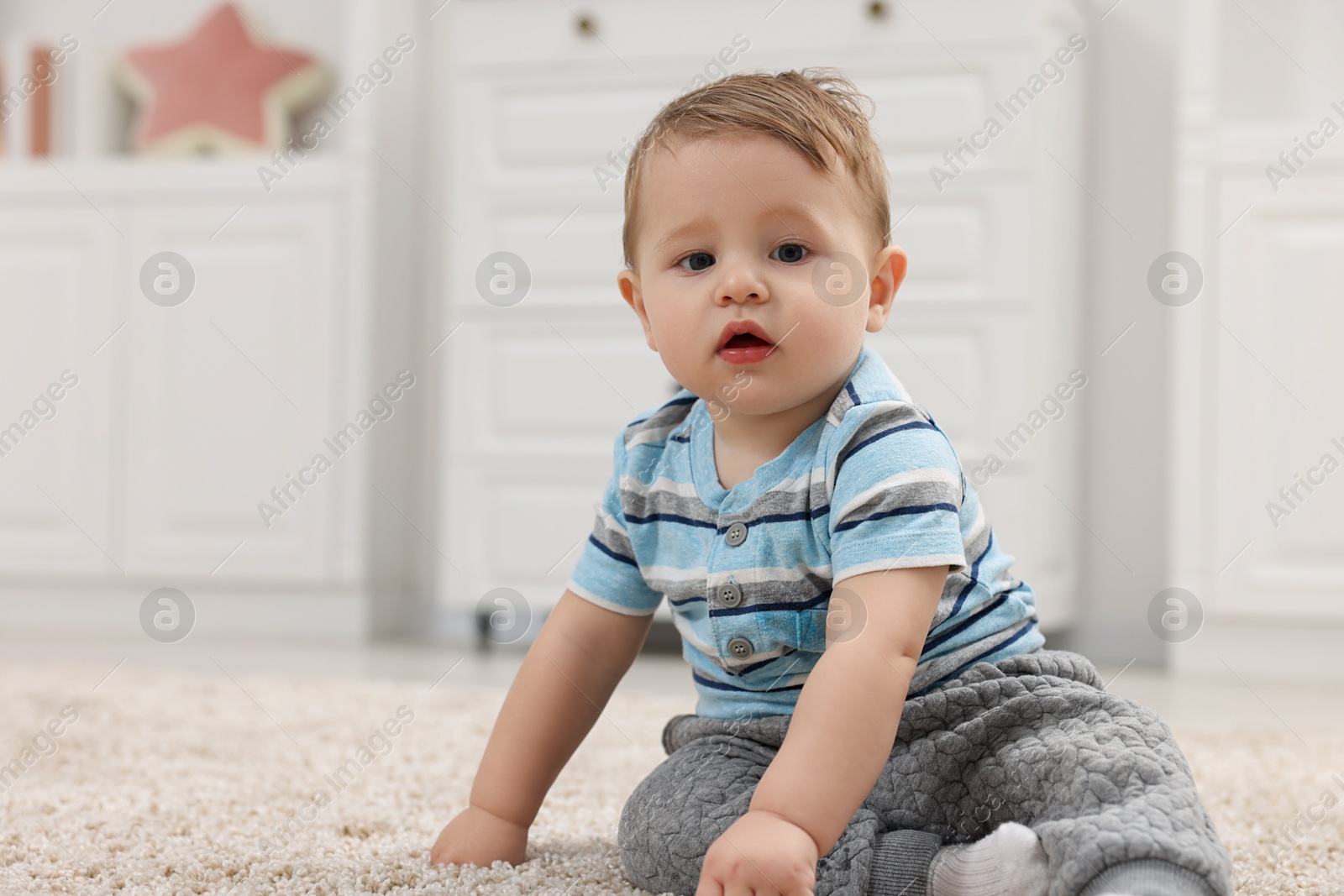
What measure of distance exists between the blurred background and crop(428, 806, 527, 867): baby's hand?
109cm

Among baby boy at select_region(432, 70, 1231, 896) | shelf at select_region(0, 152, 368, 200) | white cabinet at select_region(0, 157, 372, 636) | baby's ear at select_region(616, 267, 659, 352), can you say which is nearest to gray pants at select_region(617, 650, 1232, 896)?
baby boy at select_region(432, 70, 1231, 896)

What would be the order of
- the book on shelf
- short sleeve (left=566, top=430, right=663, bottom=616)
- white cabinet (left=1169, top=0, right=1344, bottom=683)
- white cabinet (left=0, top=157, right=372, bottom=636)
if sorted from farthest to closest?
1. the book on shelf
2. white cabinet (left=0, top=157, right=372, bottom=636)
3. white cabinet (left=1169, top=0, right=1344, bottom=683)
4. short sleeve (left=566, top=430, right=663, bottom=616)

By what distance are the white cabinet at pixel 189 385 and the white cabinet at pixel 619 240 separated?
24 centimetres

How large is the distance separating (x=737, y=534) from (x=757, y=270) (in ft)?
0.45

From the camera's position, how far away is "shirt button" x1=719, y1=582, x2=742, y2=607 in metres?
0.63

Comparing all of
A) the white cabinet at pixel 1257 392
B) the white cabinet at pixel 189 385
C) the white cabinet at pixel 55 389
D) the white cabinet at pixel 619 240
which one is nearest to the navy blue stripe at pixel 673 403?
the white cabinet at pixel 619 240

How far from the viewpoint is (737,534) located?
633 millimetres

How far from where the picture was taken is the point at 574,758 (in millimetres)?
991

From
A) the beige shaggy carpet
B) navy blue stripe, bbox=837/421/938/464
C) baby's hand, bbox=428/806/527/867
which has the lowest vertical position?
the beige shaggy carpet

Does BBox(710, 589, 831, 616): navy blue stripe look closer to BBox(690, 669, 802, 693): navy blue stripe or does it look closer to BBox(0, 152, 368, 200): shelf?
BBox(690, 669, 802, 693): navy blue stripe

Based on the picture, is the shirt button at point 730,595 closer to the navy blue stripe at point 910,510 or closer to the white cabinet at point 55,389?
the navy blue stripe at point 910,510

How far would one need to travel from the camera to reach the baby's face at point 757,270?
0.60 m

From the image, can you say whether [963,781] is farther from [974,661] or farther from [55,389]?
[55,389]

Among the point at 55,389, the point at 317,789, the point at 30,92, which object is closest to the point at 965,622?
the point at 317,789
